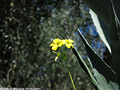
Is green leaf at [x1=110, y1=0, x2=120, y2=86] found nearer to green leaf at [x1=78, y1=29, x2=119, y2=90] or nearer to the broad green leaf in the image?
green leaf at [x1=78, y1=29, x2=119, y2=90]

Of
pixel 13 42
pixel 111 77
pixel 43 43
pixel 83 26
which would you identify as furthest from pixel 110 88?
pixel 83 26

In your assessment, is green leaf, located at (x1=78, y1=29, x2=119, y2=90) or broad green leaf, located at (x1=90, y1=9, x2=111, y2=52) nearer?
green leaf, located at (x1=78, y1=29, x2=119, y2=90)

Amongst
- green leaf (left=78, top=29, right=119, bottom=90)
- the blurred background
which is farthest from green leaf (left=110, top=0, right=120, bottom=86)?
the blurred background

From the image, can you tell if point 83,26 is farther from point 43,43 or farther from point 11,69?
point 11,69

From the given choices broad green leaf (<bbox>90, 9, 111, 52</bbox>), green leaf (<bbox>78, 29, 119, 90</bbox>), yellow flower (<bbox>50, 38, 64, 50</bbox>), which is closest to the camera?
green leaf (<bbox>78, 29, 119, 90</bbox>)

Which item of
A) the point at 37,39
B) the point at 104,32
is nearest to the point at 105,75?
the point at 104,32

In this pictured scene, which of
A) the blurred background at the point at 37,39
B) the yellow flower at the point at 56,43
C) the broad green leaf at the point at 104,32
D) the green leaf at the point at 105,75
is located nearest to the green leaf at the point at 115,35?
the green leaf at the point at 105,75

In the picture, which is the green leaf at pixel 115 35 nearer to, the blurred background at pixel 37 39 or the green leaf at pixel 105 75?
the green leaf at pixel 105 75

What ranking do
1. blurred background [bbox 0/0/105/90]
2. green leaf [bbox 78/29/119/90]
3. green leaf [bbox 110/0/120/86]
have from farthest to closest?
blurred background [bbox 0/0/105/90] < green leaf [bbox 78/29/119/90] < green leaf [bbox 110/0/120/86]
